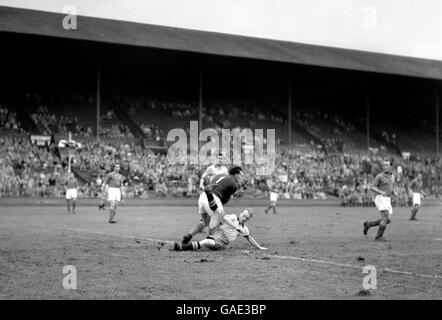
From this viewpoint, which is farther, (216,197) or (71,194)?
(71,194)

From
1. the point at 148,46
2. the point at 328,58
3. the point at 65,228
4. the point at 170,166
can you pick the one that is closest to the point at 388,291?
the point at 65,228

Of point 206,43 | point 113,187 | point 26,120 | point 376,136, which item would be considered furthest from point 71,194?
point 376,136

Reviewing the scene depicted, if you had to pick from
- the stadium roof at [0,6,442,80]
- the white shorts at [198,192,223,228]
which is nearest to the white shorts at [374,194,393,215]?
the white shorts at [198,192,223,228]

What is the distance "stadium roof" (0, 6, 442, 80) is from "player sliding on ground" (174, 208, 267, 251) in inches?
1256

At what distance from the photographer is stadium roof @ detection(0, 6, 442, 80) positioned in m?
45.6

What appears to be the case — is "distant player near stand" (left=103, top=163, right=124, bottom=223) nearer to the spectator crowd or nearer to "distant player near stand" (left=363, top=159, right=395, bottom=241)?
"distant player near stand" (left=363, top=159, right=395, bottom=241)

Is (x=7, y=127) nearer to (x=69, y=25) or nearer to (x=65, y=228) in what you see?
(x=69, y=25)

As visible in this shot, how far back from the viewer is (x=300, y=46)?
197ft

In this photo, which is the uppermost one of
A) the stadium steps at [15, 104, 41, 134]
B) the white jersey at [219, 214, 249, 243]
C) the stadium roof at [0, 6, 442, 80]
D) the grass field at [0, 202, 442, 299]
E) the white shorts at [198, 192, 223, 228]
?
the stadium roof at [0, 6, 442, 80]

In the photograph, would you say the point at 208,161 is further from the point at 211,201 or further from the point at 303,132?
the point at 211,201

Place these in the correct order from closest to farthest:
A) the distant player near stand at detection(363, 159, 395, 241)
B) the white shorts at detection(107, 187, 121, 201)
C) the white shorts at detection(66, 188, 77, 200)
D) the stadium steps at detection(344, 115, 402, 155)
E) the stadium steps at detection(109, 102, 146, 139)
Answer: the distant player near stand at detection(363, 159, 395, 241), the white shorts at detection(107, 187, 121, 201), the white shorts at detection(66, 188, 77, 200), the stadium steps at detection(109, 102, 146, 139), the stadium steps at detection(344, 115, 402, 155)

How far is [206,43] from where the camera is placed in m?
52.1

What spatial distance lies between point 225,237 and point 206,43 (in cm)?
3932

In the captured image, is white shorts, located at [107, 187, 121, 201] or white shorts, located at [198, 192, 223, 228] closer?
white shorts, located at [198, 192, 223, 228]
